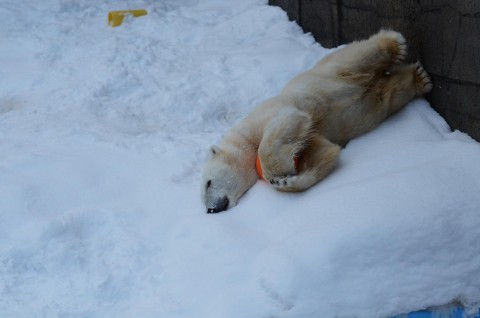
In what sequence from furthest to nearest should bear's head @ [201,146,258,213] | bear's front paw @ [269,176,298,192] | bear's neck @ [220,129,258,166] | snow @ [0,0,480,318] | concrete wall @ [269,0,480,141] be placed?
bear's neck @ [220,129,258,166] < bear's head @ [201,146,258,213] < concrete wall @ [269,0,480,141] < bear's front paw @ [269,176,298,192] < snow @ [0,0,480,318]

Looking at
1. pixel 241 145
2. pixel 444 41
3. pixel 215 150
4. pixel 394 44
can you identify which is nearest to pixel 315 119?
pixel 241 145

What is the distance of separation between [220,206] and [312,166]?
21.1 inches

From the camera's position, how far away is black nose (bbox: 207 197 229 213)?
325cm

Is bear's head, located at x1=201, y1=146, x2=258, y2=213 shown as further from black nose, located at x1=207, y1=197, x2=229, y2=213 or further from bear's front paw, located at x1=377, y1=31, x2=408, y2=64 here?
bear's front paw, located at x1=377, y1=31, x2=408, y2=64

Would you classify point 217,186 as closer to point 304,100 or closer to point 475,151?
point 304,100

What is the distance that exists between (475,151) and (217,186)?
1.35 meters

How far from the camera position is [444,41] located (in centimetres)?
344

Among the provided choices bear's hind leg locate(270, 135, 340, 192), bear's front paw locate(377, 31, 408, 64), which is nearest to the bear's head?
bear's hind leg locate(270, 135, 340, 192)

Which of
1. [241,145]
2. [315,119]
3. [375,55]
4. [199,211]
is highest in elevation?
[375,55]

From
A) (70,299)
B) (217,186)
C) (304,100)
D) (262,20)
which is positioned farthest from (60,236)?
(262,20)

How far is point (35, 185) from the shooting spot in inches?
141

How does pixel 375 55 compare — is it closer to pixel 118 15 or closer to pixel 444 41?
pixel 444 41

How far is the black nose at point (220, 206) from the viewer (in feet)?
10.7

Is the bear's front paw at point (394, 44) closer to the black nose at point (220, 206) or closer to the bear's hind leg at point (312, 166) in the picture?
the bear's hind leg at point (312, 166)
